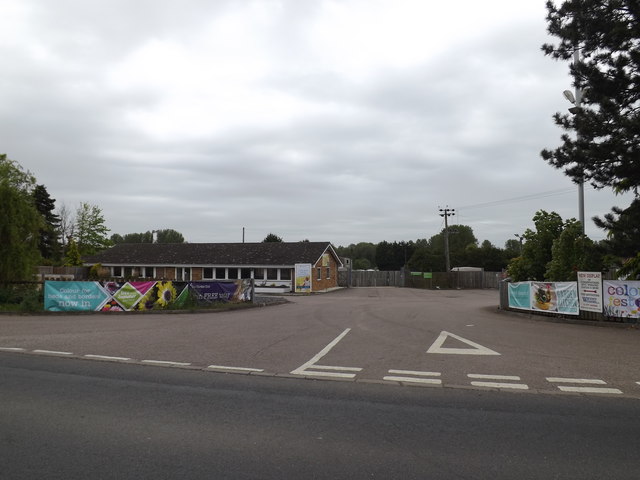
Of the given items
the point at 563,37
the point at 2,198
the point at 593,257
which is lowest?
the point at 593,257

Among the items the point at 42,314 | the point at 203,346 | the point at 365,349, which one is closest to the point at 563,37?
the point at 365,349

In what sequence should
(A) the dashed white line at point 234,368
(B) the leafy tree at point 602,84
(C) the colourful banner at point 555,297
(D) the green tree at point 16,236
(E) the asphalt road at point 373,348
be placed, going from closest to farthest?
1. (E) the asphalt road at point 373,348
2. (A) the dashed white line at point 234,368
3. (B) the leafy tree at point 602,84
4. (C) the colourful banner at point 555,297
5. (D) the green tree at point 16,236

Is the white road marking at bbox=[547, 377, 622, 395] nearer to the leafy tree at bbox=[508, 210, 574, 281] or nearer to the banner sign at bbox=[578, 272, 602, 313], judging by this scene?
the banner sign at bbox=[578, 272, 602, 313]

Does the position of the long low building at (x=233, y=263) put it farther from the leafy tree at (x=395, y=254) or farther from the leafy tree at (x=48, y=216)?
the leafy tree at (x=395, y=254)

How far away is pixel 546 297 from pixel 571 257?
6.42 feet

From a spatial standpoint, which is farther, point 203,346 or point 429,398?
point 203,346

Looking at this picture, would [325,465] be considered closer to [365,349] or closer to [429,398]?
[429,398]

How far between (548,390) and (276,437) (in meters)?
4.31

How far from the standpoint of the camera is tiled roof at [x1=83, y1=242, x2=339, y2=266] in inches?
1804

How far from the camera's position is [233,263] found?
4550 centimetres

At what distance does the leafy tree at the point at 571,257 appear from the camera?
18484mm

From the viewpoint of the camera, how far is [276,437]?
4.89 m

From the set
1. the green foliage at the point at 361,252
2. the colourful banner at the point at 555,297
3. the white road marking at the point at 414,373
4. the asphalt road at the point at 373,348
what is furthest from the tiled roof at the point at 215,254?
the green foliage at the point at 361,252

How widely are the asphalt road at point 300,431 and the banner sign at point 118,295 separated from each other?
1303 cm
